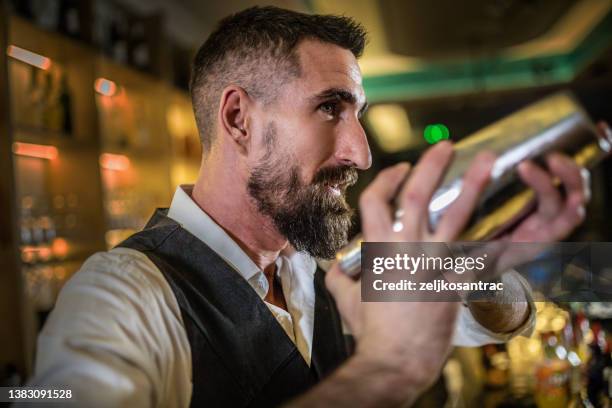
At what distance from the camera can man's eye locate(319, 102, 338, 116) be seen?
1.73 feet

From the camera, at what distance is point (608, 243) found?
1.90 feet

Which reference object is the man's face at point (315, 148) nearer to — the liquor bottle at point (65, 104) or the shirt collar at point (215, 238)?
the shirt collar at point (215, 238)

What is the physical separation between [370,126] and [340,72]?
12 centimetres

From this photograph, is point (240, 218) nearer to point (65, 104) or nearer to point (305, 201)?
point (305, 201)

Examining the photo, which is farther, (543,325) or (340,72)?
(543,325)

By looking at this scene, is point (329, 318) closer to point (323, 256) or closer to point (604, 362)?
point (323, 256)

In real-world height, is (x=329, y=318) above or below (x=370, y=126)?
below

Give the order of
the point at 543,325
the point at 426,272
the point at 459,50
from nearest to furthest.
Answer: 1. the point at 426,272
2. the point at 543,325
3. the point at 459,50

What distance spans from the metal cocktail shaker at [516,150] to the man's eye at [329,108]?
158mm

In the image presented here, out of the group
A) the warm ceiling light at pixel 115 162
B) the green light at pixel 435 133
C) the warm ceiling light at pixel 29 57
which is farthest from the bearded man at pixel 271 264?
the warm ceiling light at pixel 115 162

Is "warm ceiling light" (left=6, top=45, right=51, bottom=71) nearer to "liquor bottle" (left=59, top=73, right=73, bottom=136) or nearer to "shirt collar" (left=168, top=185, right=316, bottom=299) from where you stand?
"liquor bottle" (left=59, top=73, right=73, bottom=136)

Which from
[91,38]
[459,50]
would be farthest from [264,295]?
[459,50]

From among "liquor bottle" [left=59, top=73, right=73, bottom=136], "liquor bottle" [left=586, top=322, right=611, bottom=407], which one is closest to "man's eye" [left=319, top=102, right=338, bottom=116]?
"liquor bottle" [left=586, top=322, right=611, bottom=407]

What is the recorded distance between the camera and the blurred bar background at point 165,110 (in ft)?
2.71
